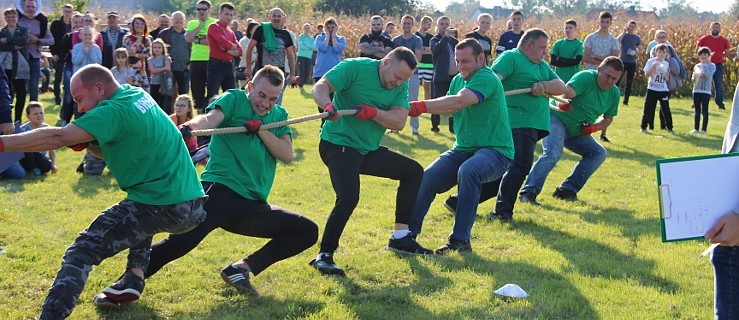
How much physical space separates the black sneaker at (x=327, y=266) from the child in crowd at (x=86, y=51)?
8.17 meters

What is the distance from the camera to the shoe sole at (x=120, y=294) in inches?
204

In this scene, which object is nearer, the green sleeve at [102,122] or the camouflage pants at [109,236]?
the green sleeve at [102,122]

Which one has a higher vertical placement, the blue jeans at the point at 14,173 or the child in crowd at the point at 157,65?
the child in crowd at the point at 157,65

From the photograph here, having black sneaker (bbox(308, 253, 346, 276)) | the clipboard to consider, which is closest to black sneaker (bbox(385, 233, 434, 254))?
black sneaker (bbox(308, 253, 346, 276))

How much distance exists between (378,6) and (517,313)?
39368 millimetres

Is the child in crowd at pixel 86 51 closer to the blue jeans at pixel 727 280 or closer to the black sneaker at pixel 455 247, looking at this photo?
the black sneaker at pixel 455 247

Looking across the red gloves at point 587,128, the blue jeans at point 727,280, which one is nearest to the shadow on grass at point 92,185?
the red gloves at point 587,128

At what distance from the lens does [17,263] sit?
6.21m

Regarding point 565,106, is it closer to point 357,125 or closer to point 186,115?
point 357,125

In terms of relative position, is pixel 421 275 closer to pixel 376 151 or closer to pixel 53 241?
pixel 376 151

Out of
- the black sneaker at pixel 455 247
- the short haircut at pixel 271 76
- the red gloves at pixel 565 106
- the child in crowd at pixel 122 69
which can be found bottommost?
the black sneaker at pixel 455 247

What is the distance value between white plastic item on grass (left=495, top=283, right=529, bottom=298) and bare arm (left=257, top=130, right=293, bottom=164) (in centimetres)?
170

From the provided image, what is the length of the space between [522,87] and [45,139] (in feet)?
16.3

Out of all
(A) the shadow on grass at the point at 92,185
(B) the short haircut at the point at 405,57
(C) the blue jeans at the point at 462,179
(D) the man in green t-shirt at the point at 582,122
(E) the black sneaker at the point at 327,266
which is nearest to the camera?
(E) the black sneaker at the point at 327,266
